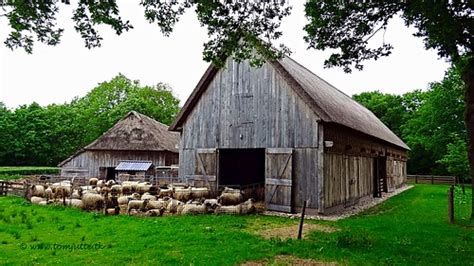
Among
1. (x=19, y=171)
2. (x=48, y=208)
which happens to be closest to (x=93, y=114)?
(x=19, y=171)

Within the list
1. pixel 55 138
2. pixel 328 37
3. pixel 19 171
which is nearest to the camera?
pixel 328 37

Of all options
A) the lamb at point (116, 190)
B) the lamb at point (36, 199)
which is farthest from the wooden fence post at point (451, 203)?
the lamb at point (36, 199)

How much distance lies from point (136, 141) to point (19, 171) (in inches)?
618

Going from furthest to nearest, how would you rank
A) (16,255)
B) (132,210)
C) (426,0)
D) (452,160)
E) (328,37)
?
(452,160), (132,210), (328,37), (426,0), (16,255)

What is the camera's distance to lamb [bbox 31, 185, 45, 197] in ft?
59.7

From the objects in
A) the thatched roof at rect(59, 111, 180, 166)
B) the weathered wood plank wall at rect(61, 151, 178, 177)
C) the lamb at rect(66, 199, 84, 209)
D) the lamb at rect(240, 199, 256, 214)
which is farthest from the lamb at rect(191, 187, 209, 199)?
the weathered wood plank wall at rect(61, 151, 178, 177)

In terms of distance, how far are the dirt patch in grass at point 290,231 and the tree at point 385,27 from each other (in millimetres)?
5409

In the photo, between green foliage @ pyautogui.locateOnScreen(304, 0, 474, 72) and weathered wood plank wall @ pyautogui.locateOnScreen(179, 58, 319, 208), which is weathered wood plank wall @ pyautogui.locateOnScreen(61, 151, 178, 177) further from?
green foliage @ pyautogui.locateOnScreen(304, 0, 474, 72)

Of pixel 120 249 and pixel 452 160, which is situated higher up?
pixel 452 160

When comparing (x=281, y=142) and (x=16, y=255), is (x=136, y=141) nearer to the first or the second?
(x=281, y=142)

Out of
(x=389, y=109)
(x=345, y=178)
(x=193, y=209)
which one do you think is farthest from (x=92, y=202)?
(x=389, y=109)

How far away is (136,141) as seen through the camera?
2772 cm

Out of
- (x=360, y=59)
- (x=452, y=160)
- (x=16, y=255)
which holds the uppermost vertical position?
(x=360, y=59)

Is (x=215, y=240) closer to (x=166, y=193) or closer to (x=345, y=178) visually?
(x=166, y=193)
